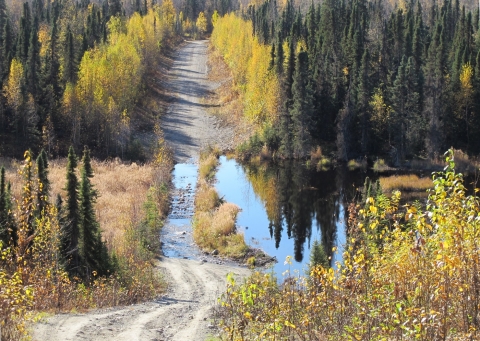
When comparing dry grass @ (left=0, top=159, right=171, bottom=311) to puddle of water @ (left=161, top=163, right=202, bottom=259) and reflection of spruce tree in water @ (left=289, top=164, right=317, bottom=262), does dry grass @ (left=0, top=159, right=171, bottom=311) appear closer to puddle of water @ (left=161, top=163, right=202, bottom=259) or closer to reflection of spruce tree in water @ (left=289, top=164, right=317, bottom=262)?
puddle of water @ (left=161, top=163, right=202, bottom=259)

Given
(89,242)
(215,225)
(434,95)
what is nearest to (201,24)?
(434,95)

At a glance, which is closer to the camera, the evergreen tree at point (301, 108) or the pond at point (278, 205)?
the pond at point (278, 205)

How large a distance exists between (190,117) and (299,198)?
33.3 meters

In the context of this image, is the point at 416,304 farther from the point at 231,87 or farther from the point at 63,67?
the point at 231,87

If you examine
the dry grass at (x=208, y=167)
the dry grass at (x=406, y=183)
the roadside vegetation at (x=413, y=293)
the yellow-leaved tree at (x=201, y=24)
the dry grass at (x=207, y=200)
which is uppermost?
the roadside vegetation at (x=413, y=293)

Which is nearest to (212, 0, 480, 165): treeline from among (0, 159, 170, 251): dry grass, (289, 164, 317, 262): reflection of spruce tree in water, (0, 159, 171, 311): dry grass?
(289, 164, 317, 262): reflection of spruce tree in water

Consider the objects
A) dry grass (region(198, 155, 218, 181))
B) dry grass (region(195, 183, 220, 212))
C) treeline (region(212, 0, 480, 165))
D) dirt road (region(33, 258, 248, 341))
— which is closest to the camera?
dirt road (region(33, 258, 248, 341))

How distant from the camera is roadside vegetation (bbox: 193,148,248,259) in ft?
115

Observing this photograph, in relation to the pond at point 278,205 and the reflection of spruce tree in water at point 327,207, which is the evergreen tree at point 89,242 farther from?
the reflection of spruce tree in water at point 327,207

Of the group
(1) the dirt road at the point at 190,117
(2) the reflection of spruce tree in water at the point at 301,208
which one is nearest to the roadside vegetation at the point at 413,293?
(2) the reflection of spruce tree in water at the point at 301,208

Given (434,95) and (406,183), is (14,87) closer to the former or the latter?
(406,183)

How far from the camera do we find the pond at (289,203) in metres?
35.8

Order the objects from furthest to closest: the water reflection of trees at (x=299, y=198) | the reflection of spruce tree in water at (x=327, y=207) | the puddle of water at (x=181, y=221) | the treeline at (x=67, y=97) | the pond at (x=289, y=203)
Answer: the treeline at (x=67, y=97) < the water reflection of trees at (x=299, y=198) < the reflection of spruce tree in water at (x=327, y=207) < the pond at (x=289, y=203) < the puddle of water at (x=181, y=221)

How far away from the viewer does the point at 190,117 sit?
7769 centimetres
